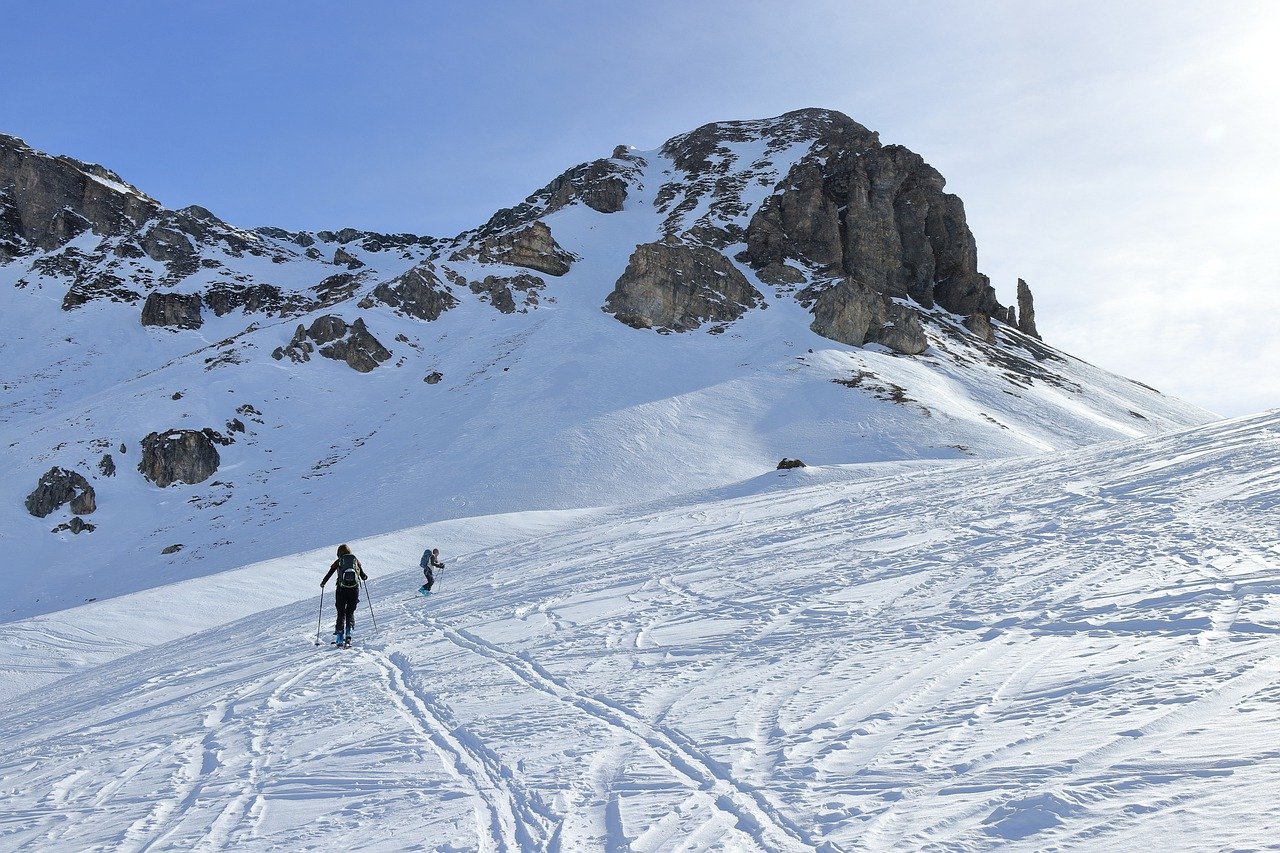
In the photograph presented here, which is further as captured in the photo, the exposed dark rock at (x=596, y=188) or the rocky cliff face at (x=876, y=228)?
the exposed dark rock at (x=596, y=188)

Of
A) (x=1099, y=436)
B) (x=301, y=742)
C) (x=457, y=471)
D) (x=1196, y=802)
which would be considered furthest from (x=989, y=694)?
(x=1099, y=436)

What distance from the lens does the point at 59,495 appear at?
120 ft

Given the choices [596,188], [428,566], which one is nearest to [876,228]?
[596,188]

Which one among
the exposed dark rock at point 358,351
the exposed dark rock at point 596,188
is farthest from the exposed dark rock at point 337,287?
the exposed dark rock at point 596,188

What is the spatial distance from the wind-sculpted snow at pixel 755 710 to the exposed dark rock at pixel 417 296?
46623 mm

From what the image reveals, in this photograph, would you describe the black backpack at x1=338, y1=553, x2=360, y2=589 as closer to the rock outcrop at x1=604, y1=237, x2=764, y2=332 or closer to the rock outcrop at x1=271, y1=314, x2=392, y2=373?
the rock outcrop at x1=271, y1=314, x2=392, y2=373

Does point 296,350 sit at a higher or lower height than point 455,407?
higher

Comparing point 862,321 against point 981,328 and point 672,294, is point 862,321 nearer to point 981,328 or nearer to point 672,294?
point 672,294

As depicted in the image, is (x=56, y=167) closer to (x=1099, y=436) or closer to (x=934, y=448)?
(x=934, y=448)

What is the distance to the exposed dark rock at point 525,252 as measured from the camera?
6500 cm

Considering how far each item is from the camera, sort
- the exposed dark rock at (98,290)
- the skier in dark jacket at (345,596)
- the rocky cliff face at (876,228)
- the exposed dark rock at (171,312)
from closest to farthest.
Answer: the skier in dark jacket at (345,596), the exposed dark rock at (171,312), the rocky cliff face at (876,228), the exposed dark rock at (98,290)

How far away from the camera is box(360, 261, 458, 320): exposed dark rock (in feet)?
193

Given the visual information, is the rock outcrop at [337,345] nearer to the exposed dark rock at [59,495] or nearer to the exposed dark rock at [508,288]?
the exposed dark rock at [508,288]

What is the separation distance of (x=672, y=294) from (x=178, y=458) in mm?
34243
